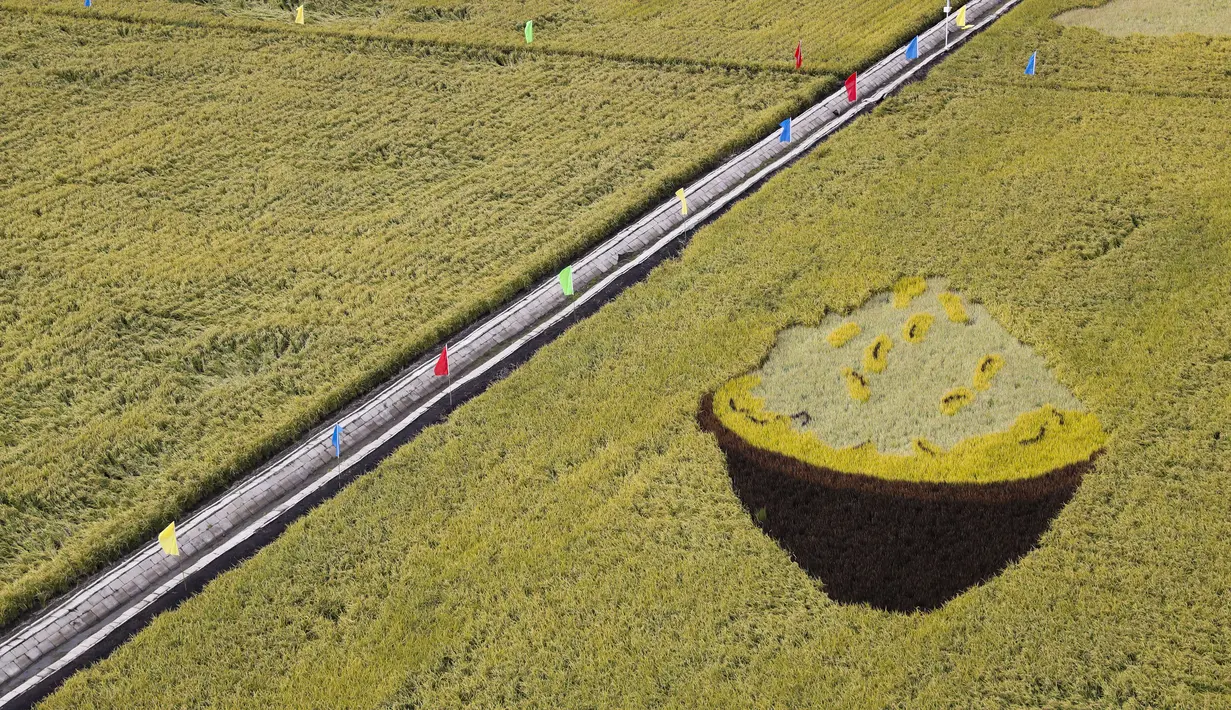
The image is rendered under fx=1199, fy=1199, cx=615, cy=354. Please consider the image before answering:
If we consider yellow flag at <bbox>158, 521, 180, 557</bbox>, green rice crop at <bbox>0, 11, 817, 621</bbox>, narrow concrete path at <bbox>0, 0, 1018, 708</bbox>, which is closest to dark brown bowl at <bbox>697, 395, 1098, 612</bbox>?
narrow concrete path at <bbox>0, 0, 1018, 708</bbox>

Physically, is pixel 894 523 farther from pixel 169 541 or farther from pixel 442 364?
pixel 169 541

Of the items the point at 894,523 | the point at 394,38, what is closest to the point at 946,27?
the point at 394,38

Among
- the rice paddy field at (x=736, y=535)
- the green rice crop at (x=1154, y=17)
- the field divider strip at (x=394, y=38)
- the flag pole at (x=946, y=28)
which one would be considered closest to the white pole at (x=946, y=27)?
the flag pole at (x=946, y=28)

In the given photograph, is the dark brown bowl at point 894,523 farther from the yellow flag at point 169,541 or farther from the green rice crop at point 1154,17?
the green rice crop at point 1154,17

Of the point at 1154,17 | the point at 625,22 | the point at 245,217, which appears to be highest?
the point at 625,22

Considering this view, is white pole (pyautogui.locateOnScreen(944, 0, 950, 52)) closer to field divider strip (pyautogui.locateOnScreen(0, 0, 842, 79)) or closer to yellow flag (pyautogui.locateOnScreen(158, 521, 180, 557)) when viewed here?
field divider strip (pyautogui.locateOnScreen(0, 0, 842, 79))

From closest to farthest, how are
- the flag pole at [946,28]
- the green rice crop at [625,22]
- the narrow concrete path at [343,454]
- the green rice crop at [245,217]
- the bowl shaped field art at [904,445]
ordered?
the narrow concrete path at [343,454] → the bowl shaped field art at [904,445] → the green rice crop at [245,217] → the flag pole at [946,28] → the green rice crop at [625,22]

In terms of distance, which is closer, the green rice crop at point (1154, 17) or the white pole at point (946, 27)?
the white pole at point (946, 27)

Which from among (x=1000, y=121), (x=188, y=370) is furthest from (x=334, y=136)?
(x=1000, y=121)
